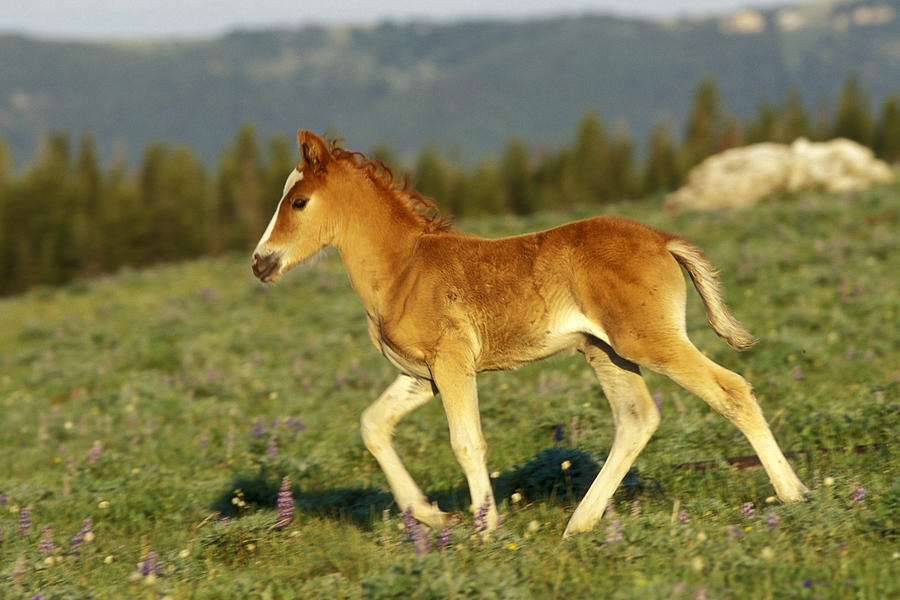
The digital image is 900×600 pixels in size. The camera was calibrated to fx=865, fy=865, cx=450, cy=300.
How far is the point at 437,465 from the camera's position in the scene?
8.88 meters

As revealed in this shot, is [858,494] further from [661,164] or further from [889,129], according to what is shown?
[889,129]

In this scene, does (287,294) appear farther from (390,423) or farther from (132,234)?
(132,234)

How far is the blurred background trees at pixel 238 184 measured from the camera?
299ft

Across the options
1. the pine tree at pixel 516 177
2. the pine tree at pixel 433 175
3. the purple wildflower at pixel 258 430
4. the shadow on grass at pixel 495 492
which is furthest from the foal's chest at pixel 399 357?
the pine tree at pixel 516 177

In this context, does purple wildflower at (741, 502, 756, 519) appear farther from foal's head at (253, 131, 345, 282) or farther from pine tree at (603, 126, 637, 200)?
pine tree at (603, 126, 637, 200)

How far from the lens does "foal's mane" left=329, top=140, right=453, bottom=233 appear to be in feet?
22.4

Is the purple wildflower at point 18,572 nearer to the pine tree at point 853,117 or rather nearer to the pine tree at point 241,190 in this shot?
the pine tree at point 241,190

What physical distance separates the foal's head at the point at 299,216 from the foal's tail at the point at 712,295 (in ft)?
8.64

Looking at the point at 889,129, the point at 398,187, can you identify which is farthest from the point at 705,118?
the point at 398,187

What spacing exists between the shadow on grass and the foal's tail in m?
1.55

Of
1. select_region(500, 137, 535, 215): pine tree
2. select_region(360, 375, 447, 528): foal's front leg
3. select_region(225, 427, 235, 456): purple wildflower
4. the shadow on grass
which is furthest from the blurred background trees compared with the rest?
select_region(360, 375, 447, 528): foal's front leg

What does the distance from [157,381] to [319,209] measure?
362 inches

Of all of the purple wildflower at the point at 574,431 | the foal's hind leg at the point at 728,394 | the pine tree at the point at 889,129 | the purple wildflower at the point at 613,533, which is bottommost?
the pine tree at the point at 889,129

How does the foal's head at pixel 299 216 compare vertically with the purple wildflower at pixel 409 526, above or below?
above
